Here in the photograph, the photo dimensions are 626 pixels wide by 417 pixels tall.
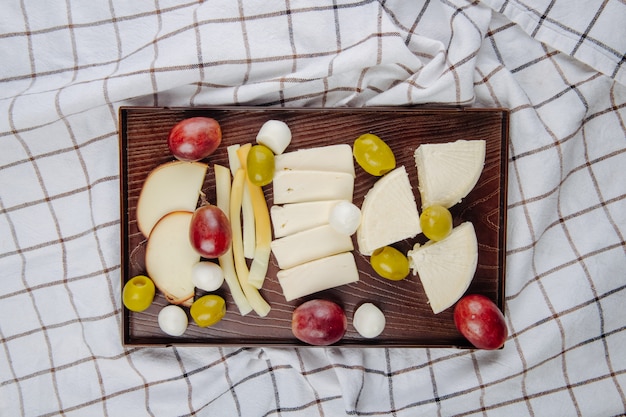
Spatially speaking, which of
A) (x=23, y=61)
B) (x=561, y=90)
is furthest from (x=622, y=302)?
(x=23, y=61)

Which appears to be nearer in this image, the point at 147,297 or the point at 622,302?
the point at 147,297

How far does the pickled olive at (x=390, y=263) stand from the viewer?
1181 mm

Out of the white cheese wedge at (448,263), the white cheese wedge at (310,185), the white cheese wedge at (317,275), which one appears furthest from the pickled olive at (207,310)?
the white cheese wedge at (448,263)

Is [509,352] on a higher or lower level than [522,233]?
lower

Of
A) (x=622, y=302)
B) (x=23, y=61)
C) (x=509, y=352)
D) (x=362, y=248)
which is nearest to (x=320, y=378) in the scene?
(x=362, y=248)

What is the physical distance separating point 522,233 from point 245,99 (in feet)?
2.19

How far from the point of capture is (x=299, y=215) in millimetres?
1205

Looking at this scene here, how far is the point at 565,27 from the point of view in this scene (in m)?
1.23

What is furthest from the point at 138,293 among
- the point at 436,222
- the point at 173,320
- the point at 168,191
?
the point at 436,222

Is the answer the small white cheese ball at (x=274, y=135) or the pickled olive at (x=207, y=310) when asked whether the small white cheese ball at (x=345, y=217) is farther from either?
the pickled olive at (x=207, y=310)

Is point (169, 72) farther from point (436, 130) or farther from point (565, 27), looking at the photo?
point (565, 27)

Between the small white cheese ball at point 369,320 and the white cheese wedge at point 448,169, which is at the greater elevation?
the white cheese wedge at point 448,169

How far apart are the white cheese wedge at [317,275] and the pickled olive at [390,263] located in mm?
49

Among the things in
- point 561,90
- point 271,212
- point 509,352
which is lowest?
point 509,352
